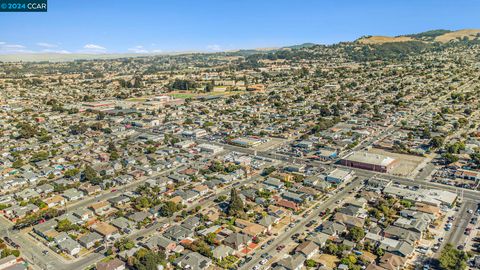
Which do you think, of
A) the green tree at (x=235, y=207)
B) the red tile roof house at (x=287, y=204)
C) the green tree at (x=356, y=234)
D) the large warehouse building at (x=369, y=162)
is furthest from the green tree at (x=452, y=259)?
the large warehouse building at (x=369, y=162)

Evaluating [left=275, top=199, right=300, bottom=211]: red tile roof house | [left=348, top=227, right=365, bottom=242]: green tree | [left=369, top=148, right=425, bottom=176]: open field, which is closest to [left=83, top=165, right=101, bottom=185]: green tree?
[left=275, top=199, right=300, bottom=211]: red tile roof house

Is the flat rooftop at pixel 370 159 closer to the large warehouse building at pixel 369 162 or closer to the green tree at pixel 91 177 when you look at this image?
the large warehouse building at pixel 369 162

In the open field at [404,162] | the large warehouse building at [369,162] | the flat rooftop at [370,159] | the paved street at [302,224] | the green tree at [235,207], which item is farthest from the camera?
the flat rooftop at [370,159]

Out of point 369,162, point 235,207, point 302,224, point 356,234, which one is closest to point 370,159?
point 369,162

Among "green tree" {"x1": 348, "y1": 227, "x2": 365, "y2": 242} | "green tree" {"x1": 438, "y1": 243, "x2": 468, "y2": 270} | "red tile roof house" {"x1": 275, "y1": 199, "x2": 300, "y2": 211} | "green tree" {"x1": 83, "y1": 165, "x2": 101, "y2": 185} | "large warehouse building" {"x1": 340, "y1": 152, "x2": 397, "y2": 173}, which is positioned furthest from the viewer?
"large warehouse building" {"x1": 340, "y1": 152, "x2": 397, "y2": 173}

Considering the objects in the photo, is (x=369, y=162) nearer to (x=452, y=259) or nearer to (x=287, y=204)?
(x=287, y=204)

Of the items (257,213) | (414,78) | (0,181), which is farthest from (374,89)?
(0,181)

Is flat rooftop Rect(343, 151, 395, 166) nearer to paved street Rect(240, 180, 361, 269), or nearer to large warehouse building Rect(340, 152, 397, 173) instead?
large warehouse building Rect(340, 152, 397, 173)

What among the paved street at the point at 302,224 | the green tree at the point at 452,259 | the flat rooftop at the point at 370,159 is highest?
the flat rooftop at the point at 370,159

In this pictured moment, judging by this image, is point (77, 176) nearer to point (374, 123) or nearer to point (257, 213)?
point (257, 213)

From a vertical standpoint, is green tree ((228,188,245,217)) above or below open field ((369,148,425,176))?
below
